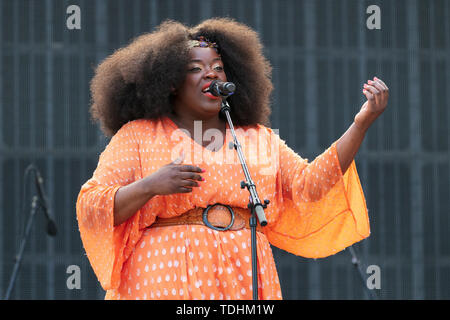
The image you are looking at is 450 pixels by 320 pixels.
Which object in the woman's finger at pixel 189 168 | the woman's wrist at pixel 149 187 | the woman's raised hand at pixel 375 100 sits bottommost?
the woman's wrist at pixel 149 187

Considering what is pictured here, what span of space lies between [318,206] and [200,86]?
798mm

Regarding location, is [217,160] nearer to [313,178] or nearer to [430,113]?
[313,178]

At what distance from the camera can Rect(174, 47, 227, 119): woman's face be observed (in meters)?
3.78

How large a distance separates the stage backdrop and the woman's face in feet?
26.8

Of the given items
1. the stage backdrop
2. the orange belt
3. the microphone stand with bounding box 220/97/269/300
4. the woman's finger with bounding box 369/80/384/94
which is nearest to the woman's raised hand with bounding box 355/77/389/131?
the woman's finger with bounding box 369/80/384/94

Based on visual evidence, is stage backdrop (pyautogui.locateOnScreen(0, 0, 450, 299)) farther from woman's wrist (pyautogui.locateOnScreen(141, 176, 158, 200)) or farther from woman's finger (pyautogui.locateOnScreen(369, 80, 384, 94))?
woman's finger (pyautogui.locateOnScreen(369, 80, 384, 94))

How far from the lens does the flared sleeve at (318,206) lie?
12.2 ft

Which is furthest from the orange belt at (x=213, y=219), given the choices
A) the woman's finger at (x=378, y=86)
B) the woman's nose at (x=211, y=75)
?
the woman's finger at (x=378, y=86)

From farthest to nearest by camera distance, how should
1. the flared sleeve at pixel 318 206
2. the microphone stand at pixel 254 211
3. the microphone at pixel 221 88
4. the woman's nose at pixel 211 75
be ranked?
the woman's nose at pixel 211 75, the flared sleeve at pixel 318 206, the microphone at pixel 221 88, the microphone stand at pixel 254 211

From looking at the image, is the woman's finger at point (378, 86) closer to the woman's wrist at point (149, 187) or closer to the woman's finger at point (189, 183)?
the woman's finger at point (189, 183)

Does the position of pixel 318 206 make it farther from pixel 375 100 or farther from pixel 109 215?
pixel 109 215

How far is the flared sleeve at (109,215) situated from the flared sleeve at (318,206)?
2.32 feet

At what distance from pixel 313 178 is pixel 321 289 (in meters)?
8.75
